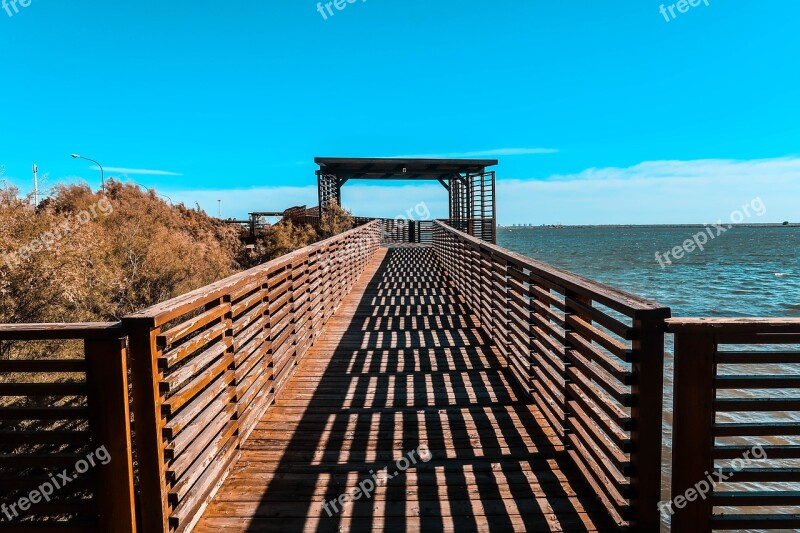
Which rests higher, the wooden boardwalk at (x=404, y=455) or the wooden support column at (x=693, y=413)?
the wooden support column at (x=693, y=413)

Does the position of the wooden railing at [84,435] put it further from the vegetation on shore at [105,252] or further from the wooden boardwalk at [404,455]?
the vegetation on shore at [105,252]

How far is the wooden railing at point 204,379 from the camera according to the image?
2.21 metres

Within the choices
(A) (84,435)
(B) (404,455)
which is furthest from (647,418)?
(A) (84,435)

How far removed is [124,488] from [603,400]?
7.97 feet

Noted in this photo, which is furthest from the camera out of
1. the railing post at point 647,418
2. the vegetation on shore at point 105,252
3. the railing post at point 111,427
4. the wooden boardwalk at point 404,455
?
the vegetation on shore at point 105,252

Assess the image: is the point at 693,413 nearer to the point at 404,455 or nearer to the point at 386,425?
the point at 404,455

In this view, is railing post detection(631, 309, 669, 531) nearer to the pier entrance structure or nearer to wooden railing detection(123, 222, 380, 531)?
wooden railing detection(123, 222, 380, 531)

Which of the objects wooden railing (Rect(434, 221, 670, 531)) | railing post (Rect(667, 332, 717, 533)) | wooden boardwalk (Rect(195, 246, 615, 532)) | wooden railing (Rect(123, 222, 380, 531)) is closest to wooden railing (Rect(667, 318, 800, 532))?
railing post (Rect(667, 332, 717, 533))

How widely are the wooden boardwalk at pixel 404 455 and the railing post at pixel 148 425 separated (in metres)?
0.39

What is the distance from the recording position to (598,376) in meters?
2.70

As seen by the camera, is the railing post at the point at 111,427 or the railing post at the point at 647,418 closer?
the railing post at the point at 111,427

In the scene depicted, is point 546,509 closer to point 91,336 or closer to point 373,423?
point 373,423

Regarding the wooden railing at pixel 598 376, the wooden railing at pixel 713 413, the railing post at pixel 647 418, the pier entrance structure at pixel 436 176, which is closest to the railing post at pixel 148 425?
the wooden railing at pixel 598 376

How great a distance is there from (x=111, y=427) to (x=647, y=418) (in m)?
2.47
